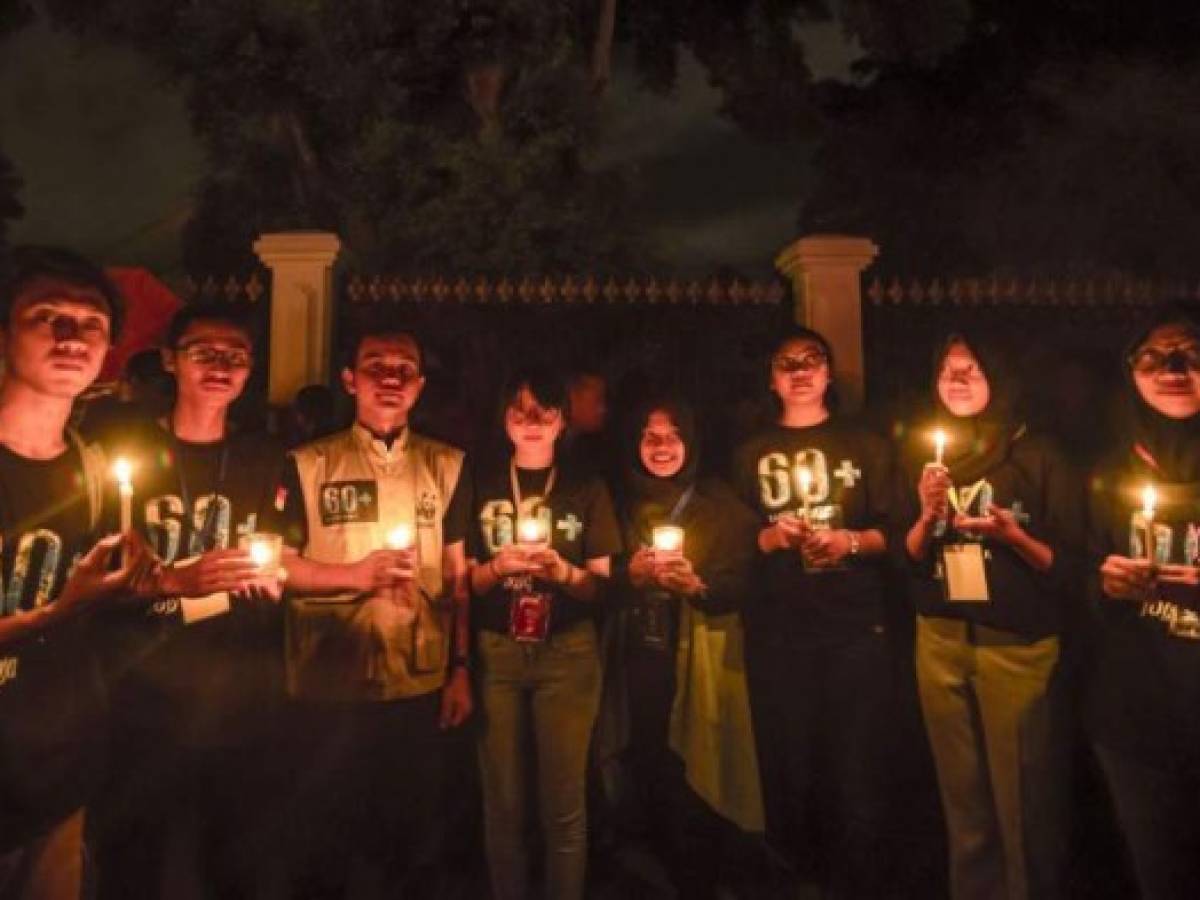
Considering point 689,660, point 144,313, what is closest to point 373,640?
point 689,660

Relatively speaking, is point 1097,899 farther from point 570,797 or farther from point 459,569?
point 459,569

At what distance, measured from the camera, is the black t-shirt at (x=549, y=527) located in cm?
401

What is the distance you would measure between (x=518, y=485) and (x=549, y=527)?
0.24 m

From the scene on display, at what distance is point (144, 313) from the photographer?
7242mm

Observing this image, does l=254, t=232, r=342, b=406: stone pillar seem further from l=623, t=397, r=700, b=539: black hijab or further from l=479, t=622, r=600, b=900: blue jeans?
l=479, t=622, r=600, b=900: blue jeans

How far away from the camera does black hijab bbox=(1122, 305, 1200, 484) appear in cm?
351

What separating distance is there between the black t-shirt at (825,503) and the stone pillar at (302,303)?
3.67 metres

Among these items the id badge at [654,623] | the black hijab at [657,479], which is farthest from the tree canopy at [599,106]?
the id badge at [654,623]

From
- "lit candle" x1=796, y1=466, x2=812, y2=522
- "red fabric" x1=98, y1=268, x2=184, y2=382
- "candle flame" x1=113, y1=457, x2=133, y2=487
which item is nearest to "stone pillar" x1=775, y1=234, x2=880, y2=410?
"lit candle" x1=796, y1=466, x2=812, y2=522

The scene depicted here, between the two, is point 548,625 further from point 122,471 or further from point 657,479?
point 122,471

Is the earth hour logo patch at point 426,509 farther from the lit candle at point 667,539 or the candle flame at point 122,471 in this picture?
the candle flame at point 122,471

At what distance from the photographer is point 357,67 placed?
522 inches

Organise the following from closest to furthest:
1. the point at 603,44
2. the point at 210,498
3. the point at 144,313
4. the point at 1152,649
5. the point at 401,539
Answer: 1. the point at 1152,649
2. the point at 401,539
3. the point at 210,498
4. the point at 144,313
5. the point at 603,44

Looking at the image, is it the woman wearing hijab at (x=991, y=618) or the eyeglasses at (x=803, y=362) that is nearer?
the woman wearing hijab at (x=991, y=618)
